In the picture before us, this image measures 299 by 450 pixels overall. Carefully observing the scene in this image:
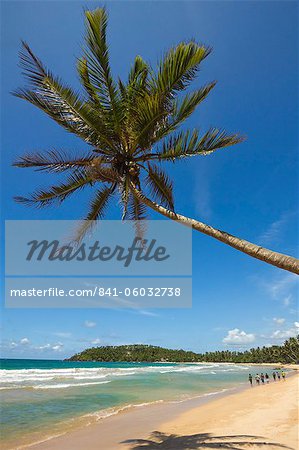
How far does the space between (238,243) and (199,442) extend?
6388 millimetres

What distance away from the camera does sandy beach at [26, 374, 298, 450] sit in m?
8.85

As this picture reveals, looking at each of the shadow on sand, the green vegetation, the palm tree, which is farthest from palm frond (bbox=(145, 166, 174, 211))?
the green vegetation

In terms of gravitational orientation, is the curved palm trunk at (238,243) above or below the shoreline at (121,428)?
above

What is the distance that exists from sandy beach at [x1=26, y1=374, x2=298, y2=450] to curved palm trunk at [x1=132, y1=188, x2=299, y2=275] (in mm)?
5179

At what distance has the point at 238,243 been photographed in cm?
541

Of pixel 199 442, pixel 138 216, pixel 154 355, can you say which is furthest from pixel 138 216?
pixel 154 355

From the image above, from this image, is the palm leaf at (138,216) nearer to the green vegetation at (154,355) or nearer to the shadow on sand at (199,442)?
the shadow on sand at (199,442)

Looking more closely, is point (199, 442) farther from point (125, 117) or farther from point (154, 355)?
point (154, 355)

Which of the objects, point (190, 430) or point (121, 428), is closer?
point (190, 430)

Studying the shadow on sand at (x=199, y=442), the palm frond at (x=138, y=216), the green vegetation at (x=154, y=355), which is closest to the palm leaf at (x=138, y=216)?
the palm frond at (x=138, y=216)

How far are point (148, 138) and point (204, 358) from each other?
497 feet

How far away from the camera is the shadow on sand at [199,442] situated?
26.2ft

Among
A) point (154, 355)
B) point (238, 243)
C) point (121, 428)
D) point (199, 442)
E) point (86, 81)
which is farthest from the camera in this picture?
point (154, 355)

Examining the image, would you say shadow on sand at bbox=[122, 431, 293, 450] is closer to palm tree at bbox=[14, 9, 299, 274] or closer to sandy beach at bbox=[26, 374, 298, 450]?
sandy beach at bbox=[26, 374, 298, 450]
